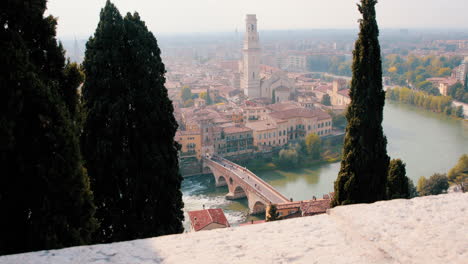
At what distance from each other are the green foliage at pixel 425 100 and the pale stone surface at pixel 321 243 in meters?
21.6

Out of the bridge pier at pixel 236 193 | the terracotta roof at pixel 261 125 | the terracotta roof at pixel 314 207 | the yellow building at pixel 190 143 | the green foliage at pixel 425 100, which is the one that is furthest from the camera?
the green foliage at pixel 425 100

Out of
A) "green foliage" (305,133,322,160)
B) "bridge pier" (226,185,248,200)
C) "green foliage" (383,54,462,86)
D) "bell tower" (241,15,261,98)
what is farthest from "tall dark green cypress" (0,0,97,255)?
"green foliage" (383,54,462,86)

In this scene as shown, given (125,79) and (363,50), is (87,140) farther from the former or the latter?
(363,50)

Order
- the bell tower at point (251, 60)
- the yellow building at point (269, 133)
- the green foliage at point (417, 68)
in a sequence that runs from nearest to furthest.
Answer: the yellow building at point (269, 133) → the bell tower at point (251, 60) → the green foliage at point (417, 68)

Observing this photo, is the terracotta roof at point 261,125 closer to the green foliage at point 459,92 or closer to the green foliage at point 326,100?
the green foliage at point 326,100

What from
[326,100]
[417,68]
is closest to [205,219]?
[326,100]

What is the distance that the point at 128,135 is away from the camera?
2.61 meters

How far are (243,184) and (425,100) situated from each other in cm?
1392

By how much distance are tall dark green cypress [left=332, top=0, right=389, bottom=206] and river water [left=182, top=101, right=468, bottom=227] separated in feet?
21.3

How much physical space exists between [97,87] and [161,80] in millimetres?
367

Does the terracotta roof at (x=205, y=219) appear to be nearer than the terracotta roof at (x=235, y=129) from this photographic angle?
Yes

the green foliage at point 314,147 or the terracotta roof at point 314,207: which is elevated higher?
the terracotta roof at point 314,207

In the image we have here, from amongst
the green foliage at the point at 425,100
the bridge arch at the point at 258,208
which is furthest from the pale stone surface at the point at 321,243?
the green foliage at the point at 425,100

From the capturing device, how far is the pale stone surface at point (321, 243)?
614mm
